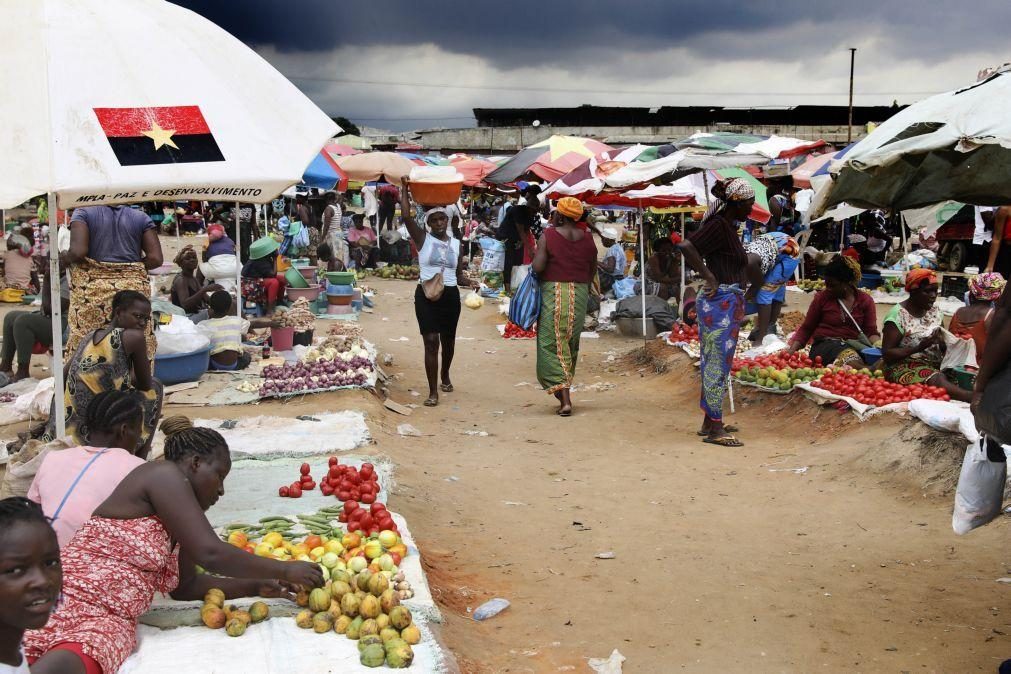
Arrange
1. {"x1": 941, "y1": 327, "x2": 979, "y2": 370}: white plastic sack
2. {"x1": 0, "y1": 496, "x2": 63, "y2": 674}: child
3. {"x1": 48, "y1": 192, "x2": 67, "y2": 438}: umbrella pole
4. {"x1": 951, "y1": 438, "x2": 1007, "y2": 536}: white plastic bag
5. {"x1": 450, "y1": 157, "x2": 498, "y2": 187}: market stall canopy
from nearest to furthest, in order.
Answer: {"x1": 0, "y1": 496, "x2": 63, "y2": 674}: child → {"x1": 951, "y1": 438, "x2": 1007, "y2": 536}: white plastic bag → {"x1": 48, "y1": 192, "x2": 67, "y2": 438}: umbrella pole → {"x1": 941, "y1": 327, "x2": 979, "y2": 370}: white plastic sack → {"x1": 450, "y1": 157, "x2": 498, "y2": 187}: market stall canopy

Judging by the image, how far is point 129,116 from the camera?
12.1ft

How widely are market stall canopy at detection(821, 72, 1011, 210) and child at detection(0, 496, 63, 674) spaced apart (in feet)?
11.5

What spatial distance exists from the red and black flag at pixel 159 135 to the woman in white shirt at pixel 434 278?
4914 mm

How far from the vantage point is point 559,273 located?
874 cm

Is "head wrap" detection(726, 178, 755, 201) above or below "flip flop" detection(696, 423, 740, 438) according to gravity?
above

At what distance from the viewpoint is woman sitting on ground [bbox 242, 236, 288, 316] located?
41.5 ft

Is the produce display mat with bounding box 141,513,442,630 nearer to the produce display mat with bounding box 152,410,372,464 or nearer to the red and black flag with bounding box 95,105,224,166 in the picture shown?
the red and black flag with bounding box 95,105,224,166

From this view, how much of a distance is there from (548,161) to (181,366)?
8.07 metres

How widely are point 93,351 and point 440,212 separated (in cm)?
434

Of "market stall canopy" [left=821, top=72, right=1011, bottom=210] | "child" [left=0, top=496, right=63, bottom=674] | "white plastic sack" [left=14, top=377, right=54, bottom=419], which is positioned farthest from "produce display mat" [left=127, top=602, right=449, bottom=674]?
"white plastic sack" [left=14, top=377, right=54, bottom=419]

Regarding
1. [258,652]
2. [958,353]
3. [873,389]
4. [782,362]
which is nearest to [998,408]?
[258,652]

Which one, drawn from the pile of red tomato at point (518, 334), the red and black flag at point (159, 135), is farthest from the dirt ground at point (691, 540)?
the pile of red tomato at point (518, 334)

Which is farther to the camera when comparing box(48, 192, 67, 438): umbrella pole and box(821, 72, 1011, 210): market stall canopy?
box(48, 192, 67, 438): umbrella pole

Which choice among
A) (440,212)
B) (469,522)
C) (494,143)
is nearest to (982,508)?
(469,522)
